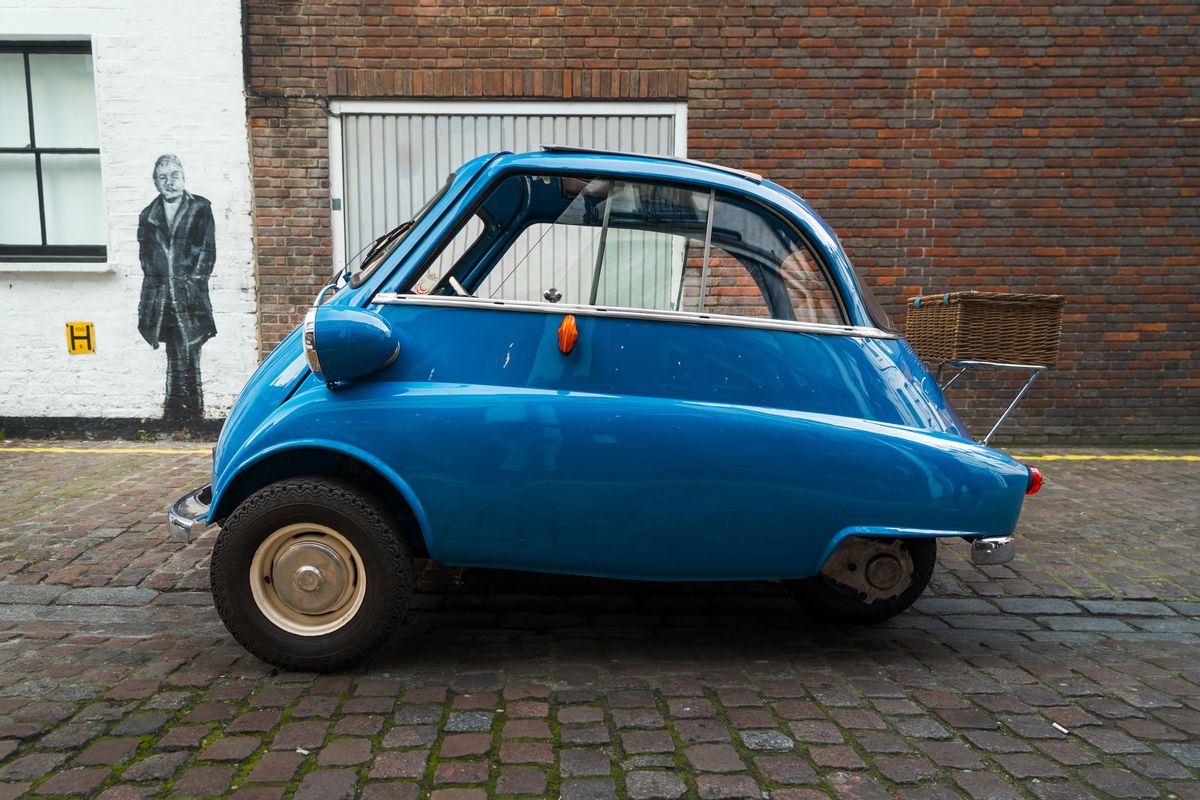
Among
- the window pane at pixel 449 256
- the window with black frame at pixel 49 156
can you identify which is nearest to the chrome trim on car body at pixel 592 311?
the window pane at pixel 449 256

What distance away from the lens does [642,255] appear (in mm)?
3100

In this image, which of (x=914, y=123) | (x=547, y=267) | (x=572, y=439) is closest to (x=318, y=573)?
(x=572, y=439)

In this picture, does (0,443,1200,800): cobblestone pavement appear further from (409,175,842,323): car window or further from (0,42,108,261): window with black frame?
(0,42,108,261): window with black frame

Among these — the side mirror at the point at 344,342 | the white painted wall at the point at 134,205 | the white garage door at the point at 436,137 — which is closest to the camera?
the side mirror at the point at 344,342

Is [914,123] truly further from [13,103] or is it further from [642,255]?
[13,103]

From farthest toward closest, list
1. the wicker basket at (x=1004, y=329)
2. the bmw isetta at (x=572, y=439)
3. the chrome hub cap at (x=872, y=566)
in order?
the wicker basket at (x=1004, y=329)
the chrome hub cap at (x=872, y=566)
the bmw isetta at (x=572, y=439)

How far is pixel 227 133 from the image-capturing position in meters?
7.20

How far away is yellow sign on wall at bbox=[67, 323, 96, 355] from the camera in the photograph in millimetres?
7254

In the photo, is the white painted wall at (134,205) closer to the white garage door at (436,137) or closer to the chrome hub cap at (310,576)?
the white garage door at (436,137)

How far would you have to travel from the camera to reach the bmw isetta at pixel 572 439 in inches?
113

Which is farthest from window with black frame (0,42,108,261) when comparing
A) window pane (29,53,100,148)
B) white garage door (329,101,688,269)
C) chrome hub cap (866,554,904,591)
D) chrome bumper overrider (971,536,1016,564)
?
chrome bumper overrider (971,536,1016,564)

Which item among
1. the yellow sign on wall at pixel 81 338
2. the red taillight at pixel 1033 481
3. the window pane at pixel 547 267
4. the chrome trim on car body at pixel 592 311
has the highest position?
the window pane at pixel 547 267

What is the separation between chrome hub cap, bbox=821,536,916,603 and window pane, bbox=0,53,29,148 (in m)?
7.99

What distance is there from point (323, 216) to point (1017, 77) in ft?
20.5
